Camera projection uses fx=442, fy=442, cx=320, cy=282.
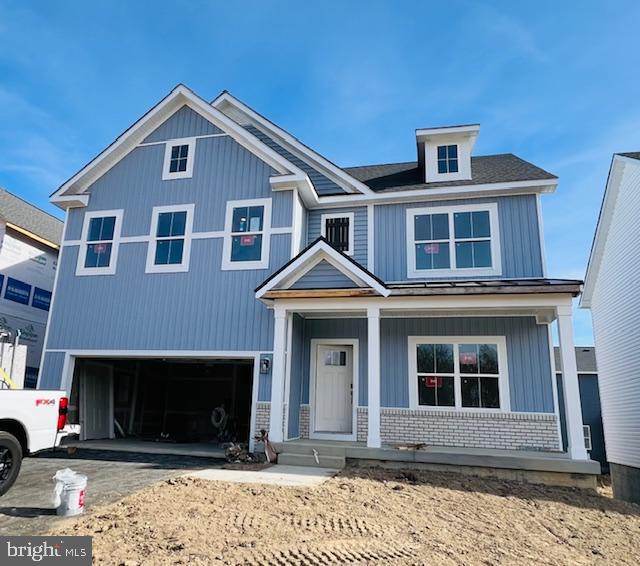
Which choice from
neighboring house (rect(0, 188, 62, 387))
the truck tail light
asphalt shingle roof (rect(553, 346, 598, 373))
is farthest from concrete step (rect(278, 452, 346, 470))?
asphalt shingle roof (rect(553, 346, 598, 373))

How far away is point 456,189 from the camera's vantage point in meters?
11.1

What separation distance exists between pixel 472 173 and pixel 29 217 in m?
14.6

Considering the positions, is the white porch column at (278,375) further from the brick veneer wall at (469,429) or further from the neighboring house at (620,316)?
the neighboring house at (620,316)

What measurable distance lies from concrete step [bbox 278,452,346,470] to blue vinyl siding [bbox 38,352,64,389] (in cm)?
654

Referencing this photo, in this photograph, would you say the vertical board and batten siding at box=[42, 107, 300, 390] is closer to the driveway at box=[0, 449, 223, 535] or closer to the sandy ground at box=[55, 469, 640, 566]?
the driveway at box=[0, 449, 223, 535]

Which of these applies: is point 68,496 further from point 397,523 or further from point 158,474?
point 397,523

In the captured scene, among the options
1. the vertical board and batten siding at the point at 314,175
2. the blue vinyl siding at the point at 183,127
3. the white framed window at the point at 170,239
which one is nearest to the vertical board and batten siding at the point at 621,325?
the vertical board and batten siding at the point at 314,175

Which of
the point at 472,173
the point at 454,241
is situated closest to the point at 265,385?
the point at 454,241

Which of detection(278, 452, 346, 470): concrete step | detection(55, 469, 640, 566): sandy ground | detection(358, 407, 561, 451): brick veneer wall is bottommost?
detection(55, 469, 640, 566): sandy ground

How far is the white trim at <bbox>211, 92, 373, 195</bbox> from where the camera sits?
39.3 feet

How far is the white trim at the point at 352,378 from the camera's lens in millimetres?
10516

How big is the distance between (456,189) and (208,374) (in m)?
9.66

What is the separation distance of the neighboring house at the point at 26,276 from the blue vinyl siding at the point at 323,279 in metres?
8.64

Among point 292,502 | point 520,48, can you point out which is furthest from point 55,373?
point 520,48
